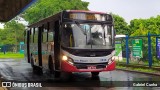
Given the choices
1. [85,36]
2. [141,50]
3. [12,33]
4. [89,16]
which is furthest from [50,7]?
[85,36]

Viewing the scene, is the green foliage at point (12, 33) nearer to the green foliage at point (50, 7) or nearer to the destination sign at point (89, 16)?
the green foliage at point (50, 7)

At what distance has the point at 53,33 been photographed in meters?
17.2

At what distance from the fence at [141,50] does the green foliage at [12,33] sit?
56.4m

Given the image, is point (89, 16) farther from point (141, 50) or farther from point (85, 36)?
point (141, 50)

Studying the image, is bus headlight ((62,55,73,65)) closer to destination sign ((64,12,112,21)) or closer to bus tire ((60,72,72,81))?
bus tire ((60,72,72,81))

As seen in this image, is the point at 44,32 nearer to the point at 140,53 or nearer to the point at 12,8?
the point at 140,53

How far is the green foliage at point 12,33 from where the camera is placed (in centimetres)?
8056

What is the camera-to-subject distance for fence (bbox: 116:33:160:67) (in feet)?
70.6

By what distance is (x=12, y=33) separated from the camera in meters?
84.9

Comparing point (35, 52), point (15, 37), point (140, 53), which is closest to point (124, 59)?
point (140, 53)

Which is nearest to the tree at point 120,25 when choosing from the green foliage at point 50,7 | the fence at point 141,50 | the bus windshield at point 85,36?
the green foliage at point 50,7

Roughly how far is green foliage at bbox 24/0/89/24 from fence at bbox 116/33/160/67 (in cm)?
4814

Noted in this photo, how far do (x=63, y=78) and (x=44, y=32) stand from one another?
310 cm

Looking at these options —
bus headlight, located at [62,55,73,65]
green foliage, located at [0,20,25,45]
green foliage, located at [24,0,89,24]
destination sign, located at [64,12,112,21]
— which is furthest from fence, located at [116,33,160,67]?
green foliage, located at [0,20,25,45]
